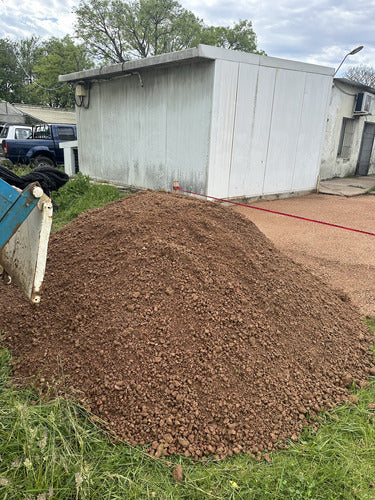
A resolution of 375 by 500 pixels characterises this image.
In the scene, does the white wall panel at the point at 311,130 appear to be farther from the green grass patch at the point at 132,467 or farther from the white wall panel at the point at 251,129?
the green grass patch at the point at 132,467

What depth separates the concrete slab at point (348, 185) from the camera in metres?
9.95

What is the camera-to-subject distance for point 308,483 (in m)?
1.70

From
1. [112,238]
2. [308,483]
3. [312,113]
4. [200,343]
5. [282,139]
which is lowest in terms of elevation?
[308,483]

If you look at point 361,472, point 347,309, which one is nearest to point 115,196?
point 347,309

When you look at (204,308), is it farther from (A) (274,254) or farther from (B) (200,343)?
(A) (274,254)

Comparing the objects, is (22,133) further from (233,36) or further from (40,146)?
(233,36)

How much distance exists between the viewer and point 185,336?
221 centimetres

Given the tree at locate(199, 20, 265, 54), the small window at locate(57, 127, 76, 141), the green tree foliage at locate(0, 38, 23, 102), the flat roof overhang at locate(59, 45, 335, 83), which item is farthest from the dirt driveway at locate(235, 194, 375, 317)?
the green tree foliage at locate(0, 38, 23, 102)

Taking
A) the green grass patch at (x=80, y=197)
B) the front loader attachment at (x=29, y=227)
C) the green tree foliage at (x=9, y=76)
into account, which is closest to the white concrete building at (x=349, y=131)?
the green grass patch at (x=80, y=197)

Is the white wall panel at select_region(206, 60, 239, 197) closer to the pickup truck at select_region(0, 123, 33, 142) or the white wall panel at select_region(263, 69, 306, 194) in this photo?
the white wall panel at select_region(263, 69, 306, 194)

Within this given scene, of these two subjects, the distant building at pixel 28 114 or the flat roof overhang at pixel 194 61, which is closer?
the flat roof overhang at pixel 194 61

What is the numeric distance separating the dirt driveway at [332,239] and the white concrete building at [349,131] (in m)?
3.48

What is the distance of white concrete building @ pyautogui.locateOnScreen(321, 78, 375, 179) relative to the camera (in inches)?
456

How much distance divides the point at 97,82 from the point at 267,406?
9.61 m
